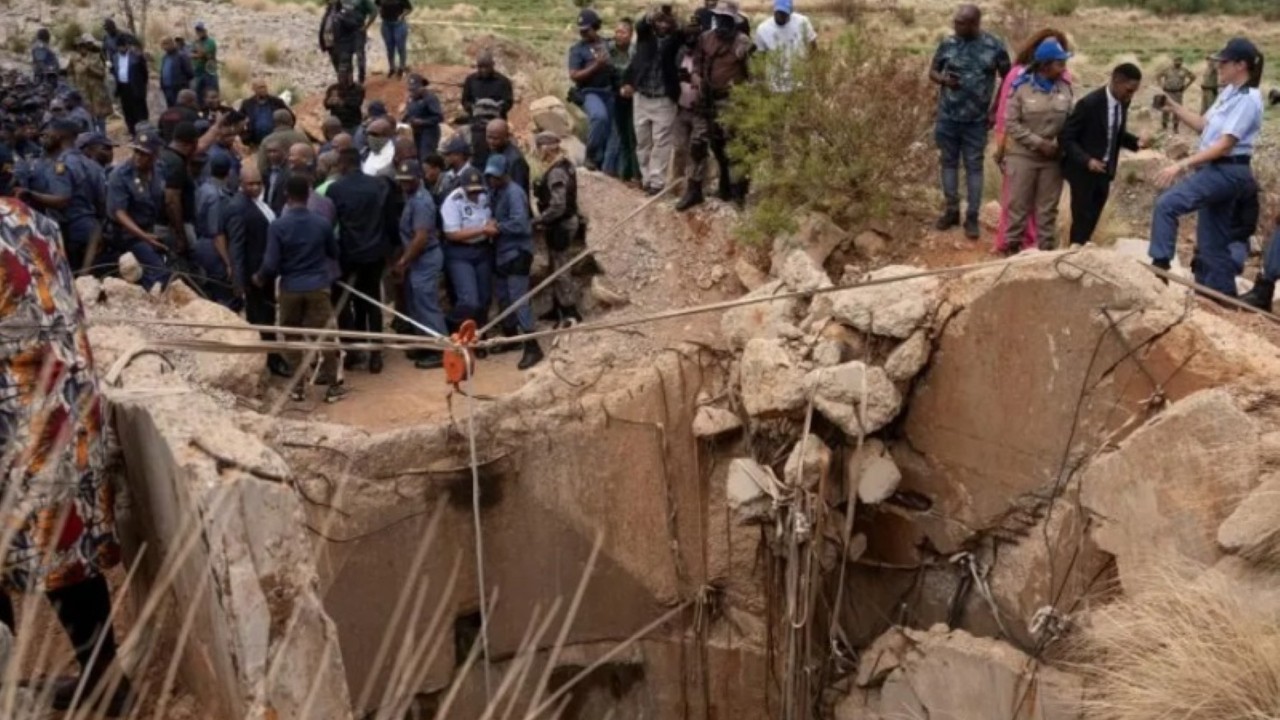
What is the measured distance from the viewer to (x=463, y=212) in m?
9.73

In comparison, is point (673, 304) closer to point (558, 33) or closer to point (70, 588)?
point (70, 588)

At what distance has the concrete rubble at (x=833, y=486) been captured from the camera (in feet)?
21.4

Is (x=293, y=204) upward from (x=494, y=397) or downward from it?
upward

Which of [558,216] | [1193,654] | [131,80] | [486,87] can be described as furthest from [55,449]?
[131,80]

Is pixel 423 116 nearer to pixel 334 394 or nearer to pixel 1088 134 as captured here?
pixel 334 394

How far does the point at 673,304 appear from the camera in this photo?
10.1 meters

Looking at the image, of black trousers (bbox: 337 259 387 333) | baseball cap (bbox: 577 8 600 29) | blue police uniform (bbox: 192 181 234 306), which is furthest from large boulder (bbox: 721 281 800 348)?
baseball cap (bbox: 577 8 600 29)

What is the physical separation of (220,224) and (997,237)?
535 centimetres

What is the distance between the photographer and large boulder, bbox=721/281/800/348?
816 cm

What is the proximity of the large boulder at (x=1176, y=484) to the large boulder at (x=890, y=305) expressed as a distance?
1.45 meters

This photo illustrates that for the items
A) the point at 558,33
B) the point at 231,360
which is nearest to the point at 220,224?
the point at 231,360

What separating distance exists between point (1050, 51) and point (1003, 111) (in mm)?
656

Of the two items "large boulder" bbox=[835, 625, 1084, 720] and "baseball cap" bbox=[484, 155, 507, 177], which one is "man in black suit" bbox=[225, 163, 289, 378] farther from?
"large boulder" bbox=[835, 625, 1084, 720]

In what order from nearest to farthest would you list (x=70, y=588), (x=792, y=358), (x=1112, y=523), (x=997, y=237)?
(x=70, y=588)
(x=1112, y=523)
(x=792, y=358)
(x=997, y=237)
